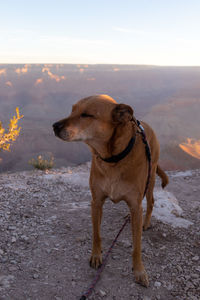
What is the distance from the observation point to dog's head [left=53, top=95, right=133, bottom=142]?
2459 mm

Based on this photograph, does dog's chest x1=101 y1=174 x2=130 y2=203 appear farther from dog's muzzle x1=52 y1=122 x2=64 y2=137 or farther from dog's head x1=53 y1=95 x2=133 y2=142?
dog's muzzle x1=52 y1=122 x2=64 y2=137

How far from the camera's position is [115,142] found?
2627 mm

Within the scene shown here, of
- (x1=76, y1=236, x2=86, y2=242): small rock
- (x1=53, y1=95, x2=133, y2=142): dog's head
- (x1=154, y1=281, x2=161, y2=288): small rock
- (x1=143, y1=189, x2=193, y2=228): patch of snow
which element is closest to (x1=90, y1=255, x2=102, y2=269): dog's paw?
(x1=76, y1=236, x2=86, y2=242): small rock

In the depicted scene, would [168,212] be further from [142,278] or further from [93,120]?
[93,120]

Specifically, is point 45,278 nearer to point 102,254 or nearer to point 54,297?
point 54,297

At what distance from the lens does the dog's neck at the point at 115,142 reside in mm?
2623

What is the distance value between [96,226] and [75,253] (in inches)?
26.0

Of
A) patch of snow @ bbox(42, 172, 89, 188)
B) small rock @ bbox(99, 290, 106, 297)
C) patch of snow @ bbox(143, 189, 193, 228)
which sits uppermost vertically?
small rock @ bbox(99, 290, 106, 297)

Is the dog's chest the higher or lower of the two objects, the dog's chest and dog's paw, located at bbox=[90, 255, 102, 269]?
the higher

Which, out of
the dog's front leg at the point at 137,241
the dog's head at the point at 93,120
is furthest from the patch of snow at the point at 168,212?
the dog's head at the point at 93,120

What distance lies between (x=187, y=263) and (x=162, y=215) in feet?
4.84

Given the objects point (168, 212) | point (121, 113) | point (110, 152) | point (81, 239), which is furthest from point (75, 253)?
A: point (168, 212)

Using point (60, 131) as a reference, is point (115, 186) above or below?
below

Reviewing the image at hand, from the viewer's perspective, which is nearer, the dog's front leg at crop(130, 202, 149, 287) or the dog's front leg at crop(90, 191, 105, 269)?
the dog's front leg at crop(130, 202, 149, 287)
